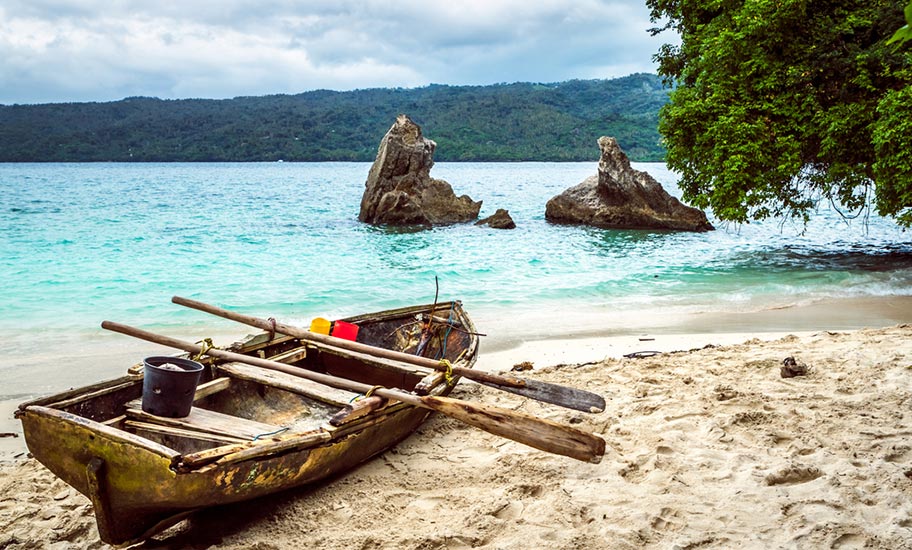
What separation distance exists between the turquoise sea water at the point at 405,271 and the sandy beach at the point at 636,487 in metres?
4.45

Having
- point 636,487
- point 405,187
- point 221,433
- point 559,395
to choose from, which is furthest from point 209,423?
point 405,187

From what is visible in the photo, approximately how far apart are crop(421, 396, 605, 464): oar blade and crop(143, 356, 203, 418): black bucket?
174cm

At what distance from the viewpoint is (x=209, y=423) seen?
4.66 metres

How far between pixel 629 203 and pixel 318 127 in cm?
8447

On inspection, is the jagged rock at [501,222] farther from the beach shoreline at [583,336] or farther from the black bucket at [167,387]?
the black bucket at [167,387]

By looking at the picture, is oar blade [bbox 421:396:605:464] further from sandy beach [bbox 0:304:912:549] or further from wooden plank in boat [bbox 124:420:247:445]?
wooden plank in boat [bbox 124:420:247:445]

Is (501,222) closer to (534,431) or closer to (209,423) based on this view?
(209,423)

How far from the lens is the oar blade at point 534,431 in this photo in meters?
4.12

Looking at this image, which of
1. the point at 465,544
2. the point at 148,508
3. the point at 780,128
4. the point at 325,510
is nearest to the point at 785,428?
the point at 465,544

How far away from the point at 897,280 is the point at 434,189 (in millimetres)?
17343

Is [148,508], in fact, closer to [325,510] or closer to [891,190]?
[325,510]

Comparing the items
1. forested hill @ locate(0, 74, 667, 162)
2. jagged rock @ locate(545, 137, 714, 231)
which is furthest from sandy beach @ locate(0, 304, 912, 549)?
forested hill @ locate(0, 74, 667, 162)

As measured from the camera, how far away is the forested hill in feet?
317

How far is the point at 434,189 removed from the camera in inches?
1077
